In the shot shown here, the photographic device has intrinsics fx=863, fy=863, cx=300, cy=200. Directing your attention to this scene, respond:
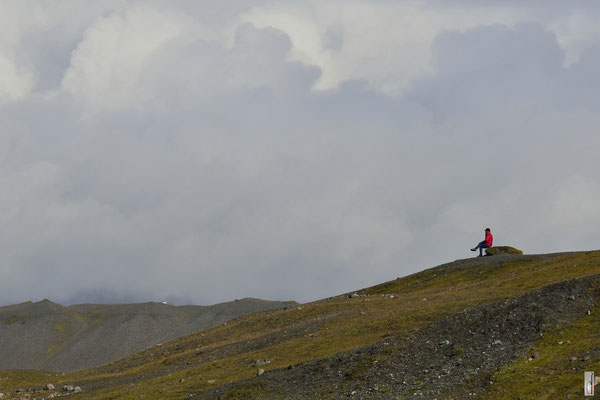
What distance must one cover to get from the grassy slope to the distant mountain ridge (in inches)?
3362

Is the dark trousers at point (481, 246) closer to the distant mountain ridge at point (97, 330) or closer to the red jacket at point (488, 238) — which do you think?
the red jacket at point (488, 238)

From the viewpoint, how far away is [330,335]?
58.8 metres

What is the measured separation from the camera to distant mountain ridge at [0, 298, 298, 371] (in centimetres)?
16850

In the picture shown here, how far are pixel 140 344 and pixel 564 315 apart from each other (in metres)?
140

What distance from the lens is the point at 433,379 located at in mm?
38406

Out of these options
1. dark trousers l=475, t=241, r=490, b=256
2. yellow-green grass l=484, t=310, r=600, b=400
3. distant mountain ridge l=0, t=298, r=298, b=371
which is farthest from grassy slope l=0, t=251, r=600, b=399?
distant mountain ridge l=0, t=298, r=298, b=371

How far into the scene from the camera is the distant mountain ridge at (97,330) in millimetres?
168500

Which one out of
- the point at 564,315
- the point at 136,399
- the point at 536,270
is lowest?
the point at 136,399

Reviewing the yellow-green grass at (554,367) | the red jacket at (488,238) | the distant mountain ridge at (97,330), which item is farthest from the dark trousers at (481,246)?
the distant mountain ridge at (97,330)

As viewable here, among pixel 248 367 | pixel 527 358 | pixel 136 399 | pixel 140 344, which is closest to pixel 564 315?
pixel 527 358

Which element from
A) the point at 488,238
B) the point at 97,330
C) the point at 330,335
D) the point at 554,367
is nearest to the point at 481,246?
the point at 488,238

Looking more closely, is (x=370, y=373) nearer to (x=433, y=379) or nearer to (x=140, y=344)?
(x=433, y=379)

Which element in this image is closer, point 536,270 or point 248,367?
point 248,367

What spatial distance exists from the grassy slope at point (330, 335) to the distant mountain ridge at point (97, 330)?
85405 millimetres
